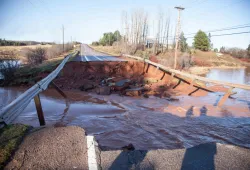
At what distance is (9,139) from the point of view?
3.43 meters

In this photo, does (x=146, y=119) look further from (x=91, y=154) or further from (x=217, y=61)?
(x=217, y=61)

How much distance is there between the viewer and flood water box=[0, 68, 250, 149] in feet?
18.6

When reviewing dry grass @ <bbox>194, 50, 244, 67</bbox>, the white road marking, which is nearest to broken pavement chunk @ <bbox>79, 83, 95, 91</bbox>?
the white road marking

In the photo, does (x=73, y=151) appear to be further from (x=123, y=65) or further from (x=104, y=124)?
(x=123, y=65)

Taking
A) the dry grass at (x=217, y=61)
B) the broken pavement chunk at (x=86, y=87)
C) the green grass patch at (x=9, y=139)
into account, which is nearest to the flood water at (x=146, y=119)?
the broken pavement chunk at (x=86, y=87)

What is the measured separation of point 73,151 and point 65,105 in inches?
277

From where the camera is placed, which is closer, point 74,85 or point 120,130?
point 120,130

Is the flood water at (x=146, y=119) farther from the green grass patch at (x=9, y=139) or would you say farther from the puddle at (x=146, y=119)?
the green grass patch at (x=9, y=139)

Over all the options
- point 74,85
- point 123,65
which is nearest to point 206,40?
point 123,65

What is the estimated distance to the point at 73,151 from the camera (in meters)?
3.30

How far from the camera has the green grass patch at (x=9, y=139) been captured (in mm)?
2948

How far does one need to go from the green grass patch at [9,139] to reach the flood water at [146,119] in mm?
1756

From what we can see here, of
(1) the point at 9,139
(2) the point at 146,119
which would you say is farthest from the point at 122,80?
(1) the point at 9,139

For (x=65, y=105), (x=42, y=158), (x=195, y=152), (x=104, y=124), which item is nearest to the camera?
(x=42, y=158)
